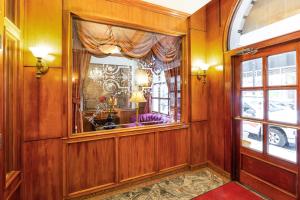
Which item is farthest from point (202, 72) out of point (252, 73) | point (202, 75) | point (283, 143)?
point (283, 143)

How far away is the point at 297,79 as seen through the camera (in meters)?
2.02

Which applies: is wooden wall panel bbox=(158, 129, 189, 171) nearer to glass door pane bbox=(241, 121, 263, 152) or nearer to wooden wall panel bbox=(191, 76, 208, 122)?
wooden wall panel bbox=(191, 76, 208, 122)

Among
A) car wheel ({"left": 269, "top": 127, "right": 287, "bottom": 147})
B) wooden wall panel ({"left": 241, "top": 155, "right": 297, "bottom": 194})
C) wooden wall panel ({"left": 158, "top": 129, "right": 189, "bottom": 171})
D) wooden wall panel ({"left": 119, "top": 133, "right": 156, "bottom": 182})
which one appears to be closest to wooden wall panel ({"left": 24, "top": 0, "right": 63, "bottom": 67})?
wooden wall panel ({"left": 119, "top": 133, "right": 156, "bottom": 182})

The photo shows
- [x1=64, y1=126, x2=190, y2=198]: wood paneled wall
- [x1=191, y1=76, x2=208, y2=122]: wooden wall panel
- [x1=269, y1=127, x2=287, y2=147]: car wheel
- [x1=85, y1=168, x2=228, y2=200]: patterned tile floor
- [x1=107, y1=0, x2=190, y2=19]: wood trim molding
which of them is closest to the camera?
[x1=269, y1=127, x2=287, y2=147]: car wheel

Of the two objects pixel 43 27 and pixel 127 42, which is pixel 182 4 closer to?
pixel 127 42

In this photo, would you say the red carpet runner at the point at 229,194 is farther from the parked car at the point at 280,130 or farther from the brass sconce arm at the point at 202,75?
the brass sconce arm at the point at 202,75

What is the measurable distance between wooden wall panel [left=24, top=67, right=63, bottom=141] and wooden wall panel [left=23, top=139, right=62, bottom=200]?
0.13m

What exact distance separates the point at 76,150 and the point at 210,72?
279cm

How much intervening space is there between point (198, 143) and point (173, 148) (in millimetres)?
581

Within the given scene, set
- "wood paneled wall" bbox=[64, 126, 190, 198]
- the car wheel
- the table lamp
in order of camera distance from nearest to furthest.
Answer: the car wheel → "wood paneled wall" bbox=[64, 126, 190, 198] → the table lamp

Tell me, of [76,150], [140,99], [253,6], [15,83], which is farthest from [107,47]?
[253,6]

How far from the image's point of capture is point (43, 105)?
6.96 ft

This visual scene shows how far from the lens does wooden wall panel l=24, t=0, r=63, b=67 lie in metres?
2.04

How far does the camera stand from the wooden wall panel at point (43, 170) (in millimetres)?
2066
